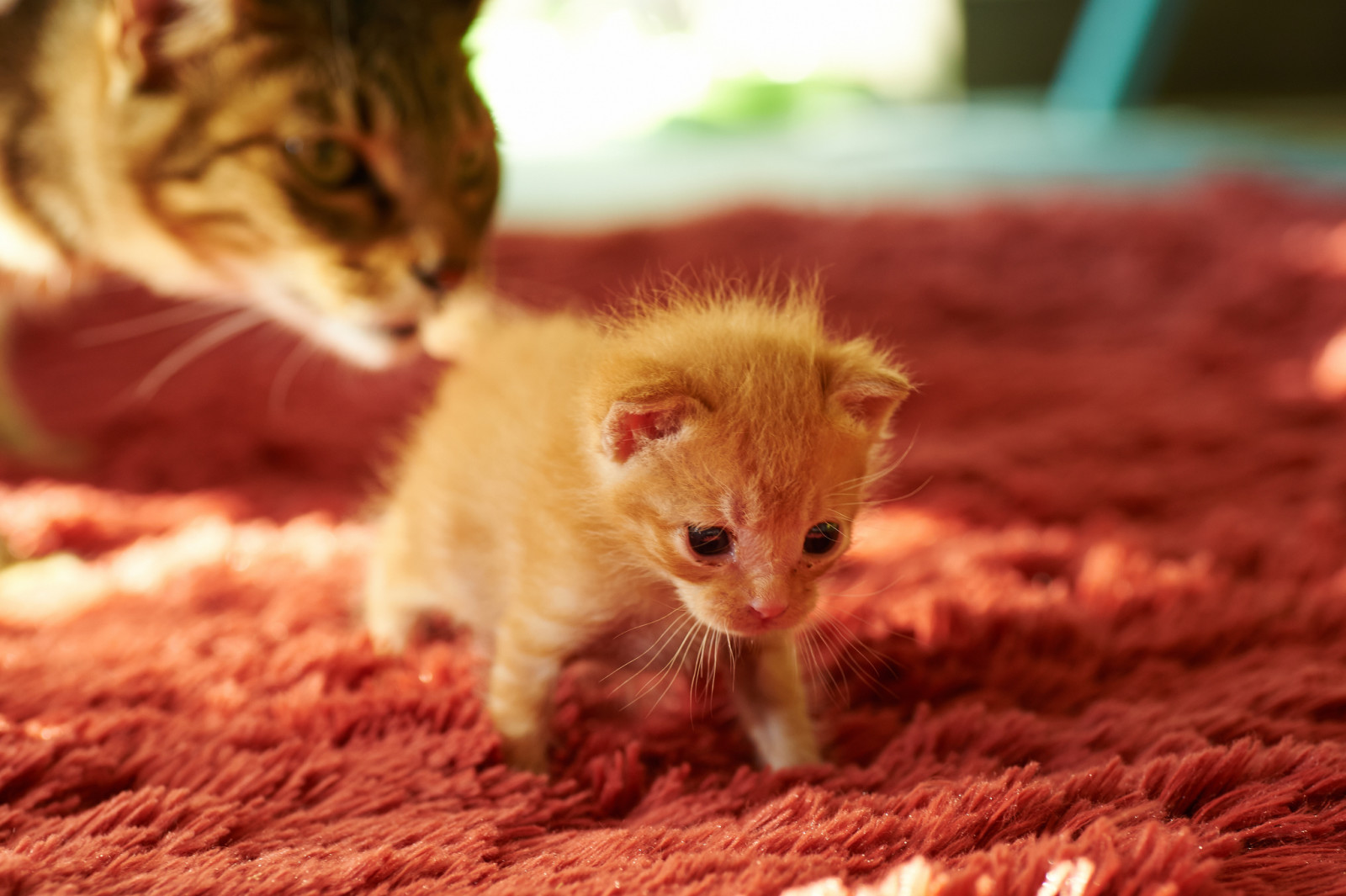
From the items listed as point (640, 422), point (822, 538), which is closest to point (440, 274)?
point (640, 422)

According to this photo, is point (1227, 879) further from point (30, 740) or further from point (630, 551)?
point (30, 740)

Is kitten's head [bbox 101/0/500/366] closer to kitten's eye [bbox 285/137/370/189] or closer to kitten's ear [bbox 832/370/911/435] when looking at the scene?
kitten's eye [bbox 285/137/370/189]

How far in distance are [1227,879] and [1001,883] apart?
19cm

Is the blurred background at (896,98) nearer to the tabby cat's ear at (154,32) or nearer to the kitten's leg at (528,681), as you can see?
the tabby cat's ear at (154,32)

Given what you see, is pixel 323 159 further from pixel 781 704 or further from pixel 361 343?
pixel 781 704

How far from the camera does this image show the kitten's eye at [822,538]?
2.89ft

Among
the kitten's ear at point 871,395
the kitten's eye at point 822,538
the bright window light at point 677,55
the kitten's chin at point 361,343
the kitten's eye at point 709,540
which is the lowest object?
the kitten's eye at point 709,540

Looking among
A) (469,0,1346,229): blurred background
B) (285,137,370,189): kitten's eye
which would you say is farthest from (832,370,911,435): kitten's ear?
(469,0,1346,229): blurred background

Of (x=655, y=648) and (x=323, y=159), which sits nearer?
(x=655, y=648)

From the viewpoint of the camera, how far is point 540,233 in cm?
261

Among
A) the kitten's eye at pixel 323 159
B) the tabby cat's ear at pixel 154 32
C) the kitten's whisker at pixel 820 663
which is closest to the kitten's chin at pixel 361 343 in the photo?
the kitten's eye at pixel 323 159

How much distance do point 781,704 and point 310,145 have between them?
0.88 meters

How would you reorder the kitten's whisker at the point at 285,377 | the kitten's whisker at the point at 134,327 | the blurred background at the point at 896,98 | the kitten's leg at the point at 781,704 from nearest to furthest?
the kitten's leg at the point at 781,704, the kitten's whisker at the point at 285,377, the kitten's whisker at the point at 134,327, the blurred background at the point at 896,98

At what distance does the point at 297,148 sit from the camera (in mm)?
1324
